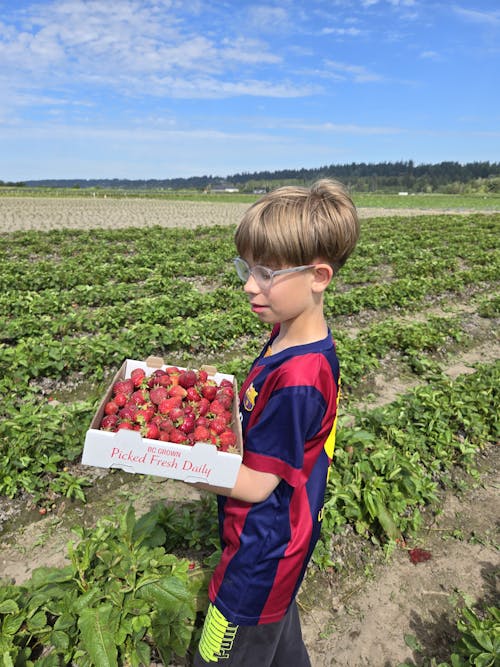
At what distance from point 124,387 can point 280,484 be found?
0.81 m

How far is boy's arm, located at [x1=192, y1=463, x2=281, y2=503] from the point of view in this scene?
4.86 feet

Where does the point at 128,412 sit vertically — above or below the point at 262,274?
below

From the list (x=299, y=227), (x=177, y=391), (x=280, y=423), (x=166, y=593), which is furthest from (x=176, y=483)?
(x=299, y=227)

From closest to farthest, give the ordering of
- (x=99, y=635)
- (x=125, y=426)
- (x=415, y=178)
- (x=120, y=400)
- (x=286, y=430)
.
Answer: (x=286, y=430) → (x=125, y=426) → (x=120, y=400) → (x=99, y=635) → (x=415, y=178)

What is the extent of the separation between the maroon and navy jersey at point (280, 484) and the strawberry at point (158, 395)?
36 cm

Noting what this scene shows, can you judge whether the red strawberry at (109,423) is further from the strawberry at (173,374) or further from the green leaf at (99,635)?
the green leaf at (99,635)

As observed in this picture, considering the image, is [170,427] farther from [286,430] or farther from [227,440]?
[286,430]

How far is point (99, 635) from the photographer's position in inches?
82.9

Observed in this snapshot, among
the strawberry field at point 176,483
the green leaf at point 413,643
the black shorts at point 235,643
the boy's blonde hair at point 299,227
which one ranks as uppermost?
the boy's blonde hair at point 299,227

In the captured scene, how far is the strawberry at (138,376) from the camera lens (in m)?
1.96

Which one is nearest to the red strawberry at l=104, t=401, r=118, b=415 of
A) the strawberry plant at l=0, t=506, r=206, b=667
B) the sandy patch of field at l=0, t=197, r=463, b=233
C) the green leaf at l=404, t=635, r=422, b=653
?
the strawberry plant at l=0, t=506, r=206, b=667

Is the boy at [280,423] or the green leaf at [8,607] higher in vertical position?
the boy at [280,423]

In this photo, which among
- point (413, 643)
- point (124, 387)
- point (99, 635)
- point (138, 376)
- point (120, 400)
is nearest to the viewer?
point (120, 400)

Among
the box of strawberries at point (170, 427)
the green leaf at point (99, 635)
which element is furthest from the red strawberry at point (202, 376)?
the green leaf at point (99, 635)
